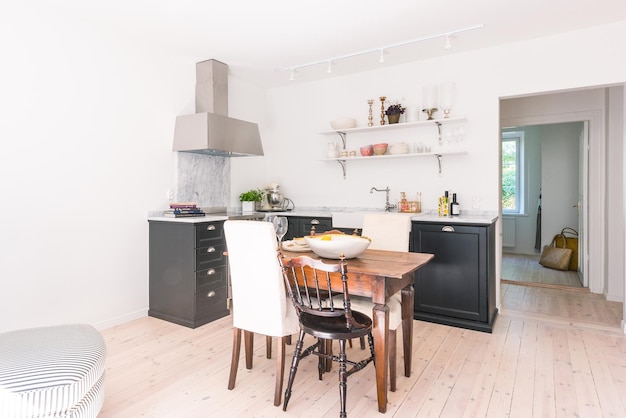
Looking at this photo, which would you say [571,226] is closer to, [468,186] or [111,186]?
[468,186]

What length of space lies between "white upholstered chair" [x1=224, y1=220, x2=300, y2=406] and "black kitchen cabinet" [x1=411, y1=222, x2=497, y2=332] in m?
1.74

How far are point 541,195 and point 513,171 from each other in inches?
43.4

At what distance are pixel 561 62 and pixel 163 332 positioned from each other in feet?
13.8

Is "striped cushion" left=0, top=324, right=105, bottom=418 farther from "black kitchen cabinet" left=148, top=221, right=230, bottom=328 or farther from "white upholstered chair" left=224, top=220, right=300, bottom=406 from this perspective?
"black kitchen cabinet" left=148, top=221, right=230, bottom=328

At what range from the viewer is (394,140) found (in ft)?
14.1

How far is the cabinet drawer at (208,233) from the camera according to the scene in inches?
133

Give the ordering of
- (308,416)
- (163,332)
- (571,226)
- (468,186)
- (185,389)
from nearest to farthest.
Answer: (308,416) < (185,389) < (163,332) < (468,186) < (571,226)

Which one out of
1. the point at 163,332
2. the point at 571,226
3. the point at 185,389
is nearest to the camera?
the point at 185,389

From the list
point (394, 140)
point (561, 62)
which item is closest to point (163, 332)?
point (394, 140)

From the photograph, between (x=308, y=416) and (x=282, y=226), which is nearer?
(x=308, y=416)

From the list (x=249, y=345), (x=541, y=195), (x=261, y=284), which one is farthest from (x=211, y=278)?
(x=541, y=195)

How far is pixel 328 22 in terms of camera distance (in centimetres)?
314

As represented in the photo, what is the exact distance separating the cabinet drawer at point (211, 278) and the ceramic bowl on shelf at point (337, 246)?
160cm

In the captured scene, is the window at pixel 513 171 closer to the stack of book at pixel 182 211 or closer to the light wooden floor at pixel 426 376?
the light wooden floor at pixel 426 376
